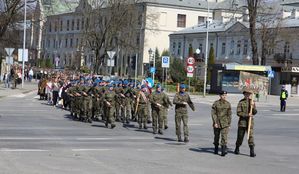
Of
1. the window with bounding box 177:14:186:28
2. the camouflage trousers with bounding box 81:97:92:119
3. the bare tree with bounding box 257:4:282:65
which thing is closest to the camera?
the camouflage trousers with bounding box 81:97:92:119

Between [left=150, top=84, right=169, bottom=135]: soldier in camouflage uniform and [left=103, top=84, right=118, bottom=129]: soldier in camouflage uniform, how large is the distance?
1986 millimetres

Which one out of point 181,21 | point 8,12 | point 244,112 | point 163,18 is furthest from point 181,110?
point 181,21

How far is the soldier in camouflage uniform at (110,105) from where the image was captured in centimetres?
2167

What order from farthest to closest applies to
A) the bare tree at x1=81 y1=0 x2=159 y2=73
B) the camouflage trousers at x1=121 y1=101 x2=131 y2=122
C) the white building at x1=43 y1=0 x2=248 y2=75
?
the white building at x1=43 y1=0 x2=248 y2=75
the bare tree at x1=81 y1=0 x2=159 y2=73
the camouflage trousers at x1=121 y1=101 x2=131 y2=122

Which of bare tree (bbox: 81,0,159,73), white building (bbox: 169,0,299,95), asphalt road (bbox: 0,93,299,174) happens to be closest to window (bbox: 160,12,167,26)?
white building (bbox: 169,0,299,95)

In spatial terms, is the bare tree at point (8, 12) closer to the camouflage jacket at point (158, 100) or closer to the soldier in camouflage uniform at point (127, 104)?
the soldier in camouflage uniform at point (127, 104)

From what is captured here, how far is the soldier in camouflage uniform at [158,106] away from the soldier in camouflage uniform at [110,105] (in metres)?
1.99

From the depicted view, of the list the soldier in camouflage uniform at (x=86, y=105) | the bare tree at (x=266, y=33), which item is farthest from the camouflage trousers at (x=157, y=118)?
the bare tree at (x=266, y=33)

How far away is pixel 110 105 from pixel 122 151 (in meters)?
6.96

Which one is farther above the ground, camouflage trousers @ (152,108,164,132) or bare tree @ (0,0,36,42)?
bare tree @ (0,0,36,42)

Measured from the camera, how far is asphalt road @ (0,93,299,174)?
12.2 meters

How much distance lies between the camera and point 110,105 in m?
21.8

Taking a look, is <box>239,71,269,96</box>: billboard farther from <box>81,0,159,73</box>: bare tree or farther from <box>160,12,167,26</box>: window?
<box>160,12,167,26</box>: window

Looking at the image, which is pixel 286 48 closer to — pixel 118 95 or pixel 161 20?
pixel 161 20
